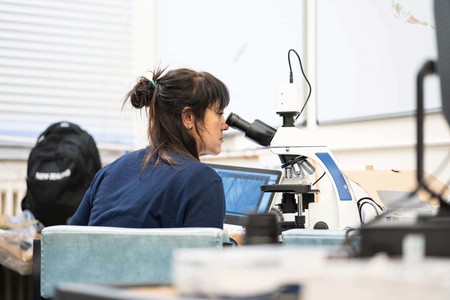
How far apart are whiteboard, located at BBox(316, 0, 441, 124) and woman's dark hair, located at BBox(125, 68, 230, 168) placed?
807mm

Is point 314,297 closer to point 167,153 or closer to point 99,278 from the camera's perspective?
point 99,278

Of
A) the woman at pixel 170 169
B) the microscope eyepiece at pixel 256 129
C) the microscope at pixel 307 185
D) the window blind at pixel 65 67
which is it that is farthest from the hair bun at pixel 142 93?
the window blind at pixel 65 67

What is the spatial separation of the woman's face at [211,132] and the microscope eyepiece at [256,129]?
0.04m

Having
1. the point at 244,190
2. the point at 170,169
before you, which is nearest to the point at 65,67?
the point at 244,190

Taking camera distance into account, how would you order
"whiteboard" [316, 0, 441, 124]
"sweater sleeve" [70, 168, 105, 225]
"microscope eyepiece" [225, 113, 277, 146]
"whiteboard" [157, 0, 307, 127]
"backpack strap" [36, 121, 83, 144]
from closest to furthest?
"sweater sleeve" [70, 168, 105, 225] < "microscope eyepiece" [225, 113, 277, 146] < "whiteboard" [316, 0, 441, 124] < "whiteboard" [157, 0, 307, 127] < "backpack strap" [36, 121, 83, 144]

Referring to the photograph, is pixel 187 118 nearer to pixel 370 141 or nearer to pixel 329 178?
pixel 329 178

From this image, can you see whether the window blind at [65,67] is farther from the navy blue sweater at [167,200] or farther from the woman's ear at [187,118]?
the navy blue sweater at [167,200]

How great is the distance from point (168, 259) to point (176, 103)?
833 mm

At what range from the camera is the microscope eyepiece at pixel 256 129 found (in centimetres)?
220

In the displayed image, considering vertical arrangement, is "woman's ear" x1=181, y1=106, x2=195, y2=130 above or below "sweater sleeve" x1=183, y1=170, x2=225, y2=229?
above

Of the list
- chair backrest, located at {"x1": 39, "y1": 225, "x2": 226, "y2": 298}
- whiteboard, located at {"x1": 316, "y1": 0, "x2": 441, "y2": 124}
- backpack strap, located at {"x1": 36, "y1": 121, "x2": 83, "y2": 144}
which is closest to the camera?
chair backrest, located at {"x1": 39, "y1": 225, "x2": 226, "y2": 298}

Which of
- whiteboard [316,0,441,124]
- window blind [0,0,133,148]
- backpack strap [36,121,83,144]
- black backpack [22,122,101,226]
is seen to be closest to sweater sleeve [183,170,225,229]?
whiteboard [316,0,441,124]

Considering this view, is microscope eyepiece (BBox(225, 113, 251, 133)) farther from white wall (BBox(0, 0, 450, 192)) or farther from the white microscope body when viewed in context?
white wall (BBox(0, 0, 450, 192))

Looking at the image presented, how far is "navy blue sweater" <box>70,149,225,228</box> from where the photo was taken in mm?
1837
